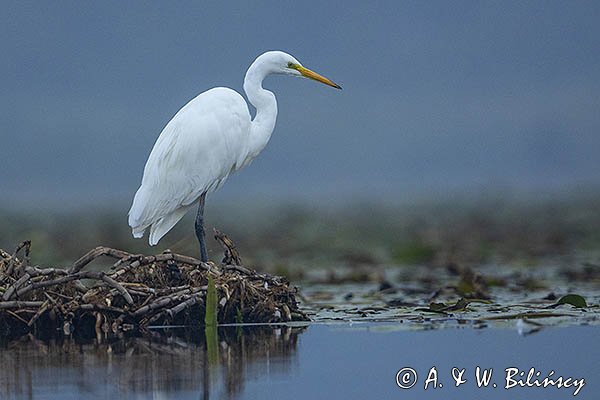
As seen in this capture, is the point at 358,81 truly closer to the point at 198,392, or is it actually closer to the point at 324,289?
the point at 324,289

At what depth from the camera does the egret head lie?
11.5m

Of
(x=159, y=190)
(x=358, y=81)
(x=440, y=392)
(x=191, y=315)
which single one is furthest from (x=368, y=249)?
(x=358, y=81)

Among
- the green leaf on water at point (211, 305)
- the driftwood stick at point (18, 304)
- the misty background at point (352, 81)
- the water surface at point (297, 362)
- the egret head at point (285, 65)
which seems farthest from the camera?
the misty background at point (352, 81)

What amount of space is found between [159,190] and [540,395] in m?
4.46

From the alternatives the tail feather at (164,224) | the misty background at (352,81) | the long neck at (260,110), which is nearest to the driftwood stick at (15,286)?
the tail feather at (164,224)

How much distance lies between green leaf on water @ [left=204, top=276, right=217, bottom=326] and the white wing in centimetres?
190

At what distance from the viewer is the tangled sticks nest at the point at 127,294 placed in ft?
30.3

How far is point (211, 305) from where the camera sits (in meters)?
9.30

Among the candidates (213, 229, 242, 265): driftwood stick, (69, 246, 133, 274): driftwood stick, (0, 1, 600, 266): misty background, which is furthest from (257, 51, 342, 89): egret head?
(0, 1, 600, 266): misty background

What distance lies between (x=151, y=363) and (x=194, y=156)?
3.17m

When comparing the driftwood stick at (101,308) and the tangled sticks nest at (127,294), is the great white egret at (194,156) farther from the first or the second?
the driftwood stick at (101,308)

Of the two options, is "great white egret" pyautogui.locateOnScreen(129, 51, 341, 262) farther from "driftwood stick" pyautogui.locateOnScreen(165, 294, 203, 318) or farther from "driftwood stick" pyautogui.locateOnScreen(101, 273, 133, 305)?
"driftwood stick" pyautogui.locateOnScreen(101, 273, 133, 305)

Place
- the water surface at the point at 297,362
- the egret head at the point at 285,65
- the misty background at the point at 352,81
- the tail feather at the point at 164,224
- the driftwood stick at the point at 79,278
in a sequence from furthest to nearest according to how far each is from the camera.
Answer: the misty background at the point at 352,81 < the egret head at the point at 285,65 < the tail feather at the point at 164,224 < the driftwood stick at the point at 79,278 < the water surface at the point at 297,362

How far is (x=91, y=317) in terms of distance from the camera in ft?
31.3
